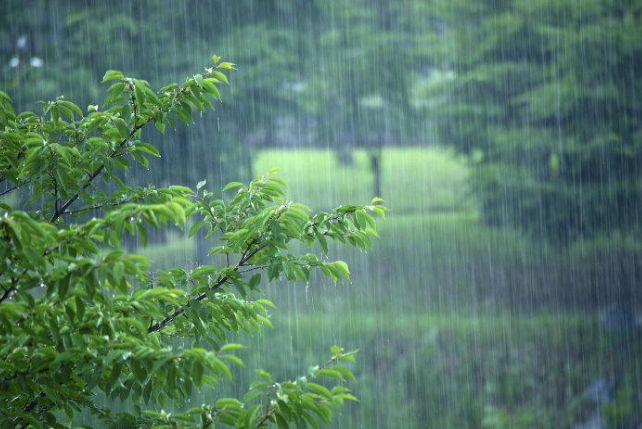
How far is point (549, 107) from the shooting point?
7.15 m

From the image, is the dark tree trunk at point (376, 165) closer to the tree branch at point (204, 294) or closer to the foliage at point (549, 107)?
the foliage at point (549, 107)

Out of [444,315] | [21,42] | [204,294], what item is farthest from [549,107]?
[204,294]

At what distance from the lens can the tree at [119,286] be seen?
171 cm

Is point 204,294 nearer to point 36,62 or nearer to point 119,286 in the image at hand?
point 119,286

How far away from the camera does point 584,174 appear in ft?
23.4

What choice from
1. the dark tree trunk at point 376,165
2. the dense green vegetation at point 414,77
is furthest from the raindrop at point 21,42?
the dark tree trunk at point 376,165

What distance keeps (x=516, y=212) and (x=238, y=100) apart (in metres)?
2.72

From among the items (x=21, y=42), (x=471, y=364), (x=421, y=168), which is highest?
(x=21, y=42)

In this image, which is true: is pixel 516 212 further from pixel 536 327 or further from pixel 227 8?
pixel 227 8

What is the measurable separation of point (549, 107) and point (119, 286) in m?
6.14

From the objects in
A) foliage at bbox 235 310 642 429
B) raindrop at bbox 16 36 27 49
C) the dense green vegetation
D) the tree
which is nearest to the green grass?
the dense green vegetation

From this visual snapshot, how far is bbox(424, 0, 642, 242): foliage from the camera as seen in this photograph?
7027 millimetres

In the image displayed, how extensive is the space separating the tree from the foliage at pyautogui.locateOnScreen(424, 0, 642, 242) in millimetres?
5108

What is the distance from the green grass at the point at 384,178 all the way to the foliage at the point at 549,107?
1.01ft
